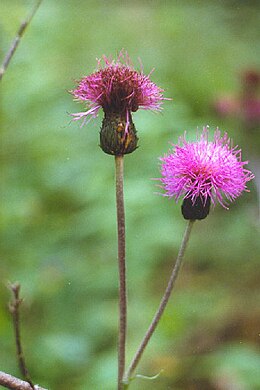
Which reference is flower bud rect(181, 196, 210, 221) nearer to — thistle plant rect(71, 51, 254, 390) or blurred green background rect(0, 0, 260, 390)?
thistle plant rect(71, 51, 254, 390)

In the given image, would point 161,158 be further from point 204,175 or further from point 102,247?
point 102,247

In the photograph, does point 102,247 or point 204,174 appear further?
point 102,247

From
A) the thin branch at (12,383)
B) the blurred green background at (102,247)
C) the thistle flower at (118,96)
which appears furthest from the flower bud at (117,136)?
the blurred green background at (102,247)

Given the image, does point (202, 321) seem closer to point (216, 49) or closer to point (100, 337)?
point (100, 337)

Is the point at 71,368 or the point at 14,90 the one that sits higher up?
the point at 14,90

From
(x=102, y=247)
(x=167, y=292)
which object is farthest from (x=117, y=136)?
(x=102, y=247)

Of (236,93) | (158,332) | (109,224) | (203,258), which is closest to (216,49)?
(236,93)

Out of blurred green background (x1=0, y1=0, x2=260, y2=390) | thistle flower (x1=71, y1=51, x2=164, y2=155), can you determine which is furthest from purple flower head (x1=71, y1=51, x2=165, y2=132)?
blurred green background (x1=0, y1=0, x2=260, y2=390)

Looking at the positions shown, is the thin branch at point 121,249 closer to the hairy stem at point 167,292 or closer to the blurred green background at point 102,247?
the hairy stem at point 167,292
